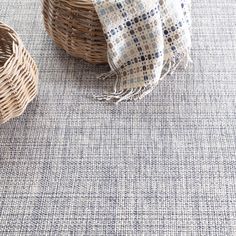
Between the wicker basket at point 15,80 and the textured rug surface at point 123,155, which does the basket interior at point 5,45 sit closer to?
the wicker basket at point 15,80

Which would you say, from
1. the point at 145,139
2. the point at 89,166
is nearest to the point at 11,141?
the point at 89,166

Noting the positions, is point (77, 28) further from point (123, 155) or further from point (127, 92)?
point (123, 155)

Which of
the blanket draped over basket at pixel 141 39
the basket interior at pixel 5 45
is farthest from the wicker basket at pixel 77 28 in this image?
the basket interior at pixel 5 45

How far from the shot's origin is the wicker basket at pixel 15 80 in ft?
3.36

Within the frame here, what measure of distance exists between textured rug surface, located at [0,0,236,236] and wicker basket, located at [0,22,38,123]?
0.08m

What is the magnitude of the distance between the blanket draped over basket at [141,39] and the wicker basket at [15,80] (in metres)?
0.20

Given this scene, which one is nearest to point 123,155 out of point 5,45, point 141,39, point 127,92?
point 127,92

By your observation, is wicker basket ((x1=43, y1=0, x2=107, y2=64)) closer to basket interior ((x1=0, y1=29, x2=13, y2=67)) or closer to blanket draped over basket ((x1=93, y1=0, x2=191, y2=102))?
blanket draped over basket ((x1=93, y1=0, x2=191, y2=102))

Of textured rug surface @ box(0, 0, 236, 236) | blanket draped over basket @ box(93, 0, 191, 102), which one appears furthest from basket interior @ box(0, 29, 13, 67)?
blanket draped over basket @ box(93, 0, 191, 102)

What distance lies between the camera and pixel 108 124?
115cm

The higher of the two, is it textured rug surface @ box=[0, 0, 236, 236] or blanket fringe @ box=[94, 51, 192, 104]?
blanket fringe @ box=[94, 51, 192, 104]

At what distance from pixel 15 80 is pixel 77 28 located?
247mm

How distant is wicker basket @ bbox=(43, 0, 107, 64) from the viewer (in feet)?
3.78

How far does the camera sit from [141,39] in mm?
1189
